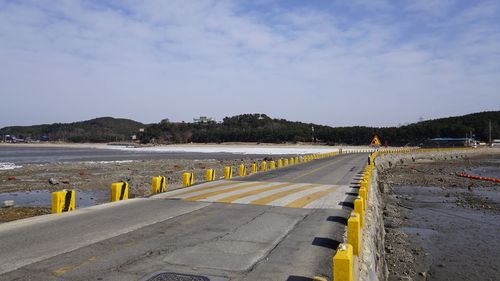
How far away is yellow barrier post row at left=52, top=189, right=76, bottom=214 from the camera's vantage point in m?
12.2

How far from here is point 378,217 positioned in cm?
1560

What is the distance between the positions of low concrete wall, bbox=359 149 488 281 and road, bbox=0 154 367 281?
0.61 m

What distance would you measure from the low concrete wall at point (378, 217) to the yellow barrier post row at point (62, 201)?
8097 mm

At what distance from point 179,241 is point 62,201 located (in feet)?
17.4

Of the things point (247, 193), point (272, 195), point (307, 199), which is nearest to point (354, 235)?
point (307, 199)

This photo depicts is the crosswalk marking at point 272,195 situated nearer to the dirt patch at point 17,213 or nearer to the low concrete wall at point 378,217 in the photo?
the low concrete wall at point 378,217

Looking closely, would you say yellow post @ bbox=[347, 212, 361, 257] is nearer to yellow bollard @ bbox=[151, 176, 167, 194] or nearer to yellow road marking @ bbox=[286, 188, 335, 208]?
yellow road marking @ bbox=[286, 188, 335, 208]

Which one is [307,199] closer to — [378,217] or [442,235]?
[378,217]

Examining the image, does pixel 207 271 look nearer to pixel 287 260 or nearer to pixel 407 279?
pixel 287 260

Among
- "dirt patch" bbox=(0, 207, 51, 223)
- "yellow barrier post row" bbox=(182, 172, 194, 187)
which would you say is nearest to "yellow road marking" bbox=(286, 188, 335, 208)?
"yellow barrier post row" bbox=(182, 172, 194, 187)

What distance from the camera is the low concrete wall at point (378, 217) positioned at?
336 inches

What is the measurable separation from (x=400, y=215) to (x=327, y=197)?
7134mm

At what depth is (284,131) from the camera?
163 m

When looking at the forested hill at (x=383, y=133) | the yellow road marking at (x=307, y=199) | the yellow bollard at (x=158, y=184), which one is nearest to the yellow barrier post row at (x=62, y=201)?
the yellow bollard at (x=158, y=184)
